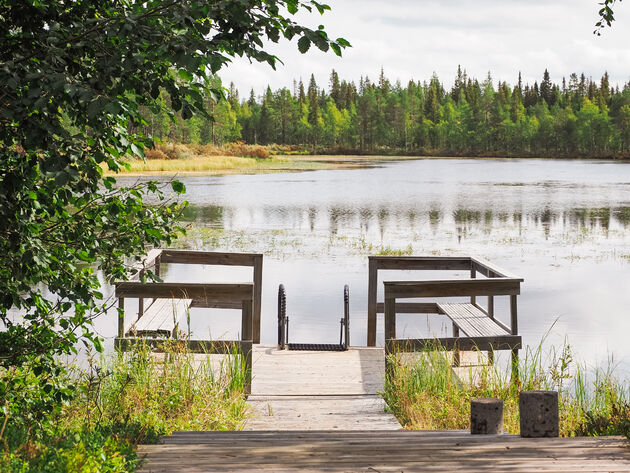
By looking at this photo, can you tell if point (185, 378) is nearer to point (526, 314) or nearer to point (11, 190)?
point (11, 190)

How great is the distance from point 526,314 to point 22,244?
11.7m

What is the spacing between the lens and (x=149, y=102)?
14.8 ft

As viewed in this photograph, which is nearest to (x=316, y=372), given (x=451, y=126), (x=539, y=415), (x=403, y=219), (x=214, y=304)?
(x=214, y=304)

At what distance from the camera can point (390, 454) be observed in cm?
394

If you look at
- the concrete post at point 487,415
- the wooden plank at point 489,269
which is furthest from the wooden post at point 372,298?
the concrete post at point 487,415

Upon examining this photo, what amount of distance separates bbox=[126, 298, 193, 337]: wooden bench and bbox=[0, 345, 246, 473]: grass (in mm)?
293

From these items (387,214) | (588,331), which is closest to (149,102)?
(588,331)

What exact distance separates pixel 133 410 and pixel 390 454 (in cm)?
261

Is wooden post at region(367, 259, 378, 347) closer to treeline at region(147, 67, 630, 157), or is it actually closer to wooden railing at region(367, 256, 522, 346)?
wooden railing at region(367, 256, 522, 346)

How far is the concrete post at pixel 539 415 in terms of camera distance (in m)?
4.49

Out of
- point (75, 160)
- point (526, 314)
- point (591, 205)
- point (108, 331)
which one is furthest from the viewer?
point (591, 205)

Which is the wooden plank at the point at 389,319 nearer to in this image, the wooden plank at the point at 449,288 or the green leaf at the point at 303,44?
the wooden plank at the point at 449,288

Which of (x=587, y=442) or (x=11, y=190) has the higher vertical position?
(x=11, y=190)

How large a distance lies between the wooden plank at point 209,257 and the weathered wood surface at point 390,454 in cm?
532
